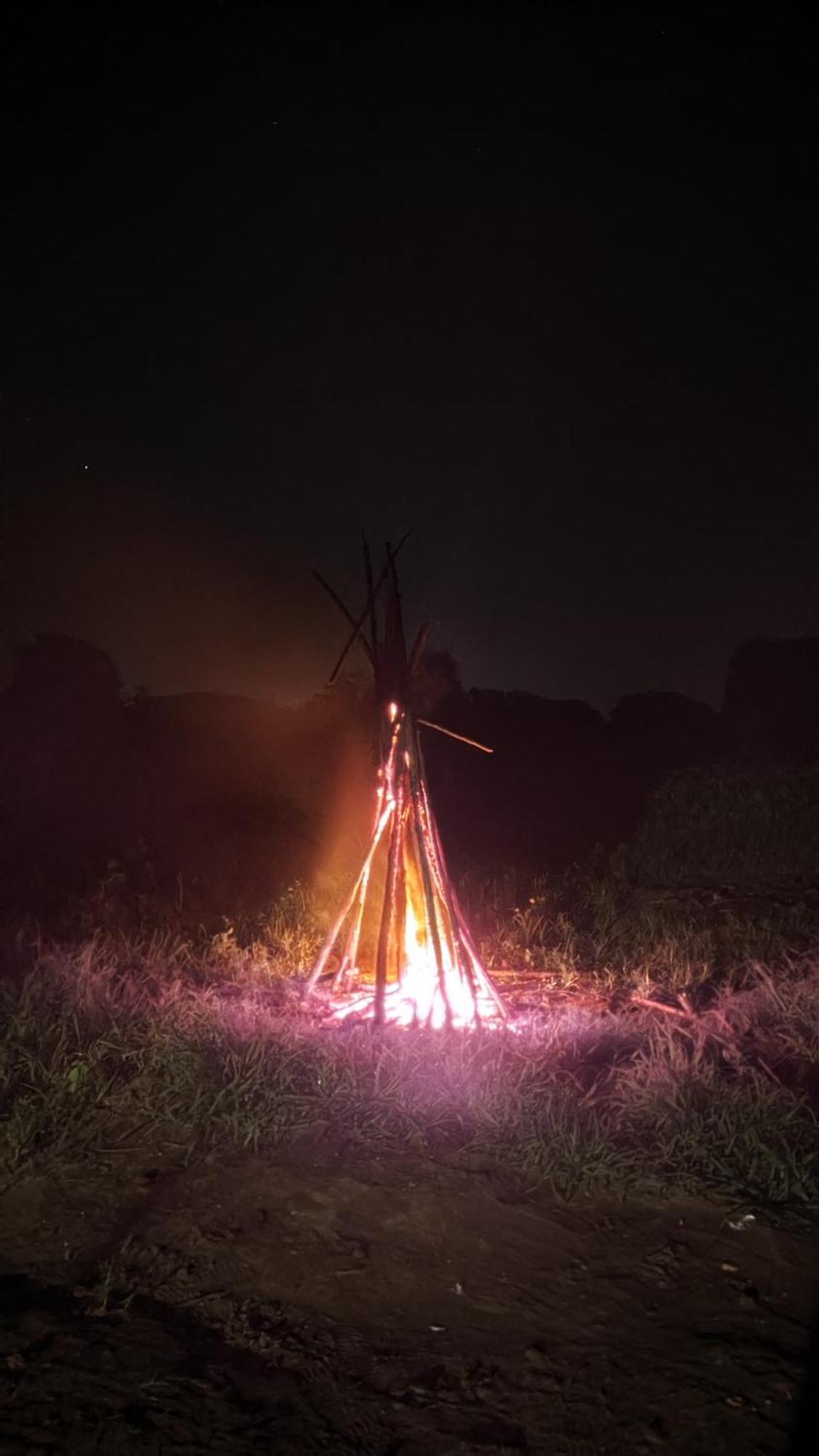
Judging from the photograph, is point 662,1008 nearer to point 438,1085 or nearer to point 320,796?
point 438,1085

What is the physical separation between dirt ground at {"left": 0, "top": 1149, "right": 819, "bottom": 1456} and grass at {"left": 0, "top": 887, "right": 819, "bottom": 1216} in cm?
23

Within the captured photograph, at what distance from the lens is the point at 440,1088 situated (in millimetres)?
4516

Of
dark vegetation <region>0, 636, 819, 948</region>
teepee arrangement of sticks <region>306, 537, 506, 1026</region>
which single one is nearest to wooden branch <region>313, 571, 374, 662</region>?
teepee arrangement of sticks <region>306, 537, 506, 1026</region>

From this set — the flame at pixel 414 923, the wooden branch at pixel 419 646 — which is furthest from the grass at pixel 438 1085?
the wooden branch at pixel 419 646

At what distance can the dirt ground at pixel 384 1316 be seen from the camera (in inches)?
94.0

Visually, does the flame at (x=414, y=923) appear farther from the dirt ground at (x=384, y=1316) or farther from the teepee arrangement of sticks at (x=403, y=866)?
the dirt ground at (x=384, y=1316)

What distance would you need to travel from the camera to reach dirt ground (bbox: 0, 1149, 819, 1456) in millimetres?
2389

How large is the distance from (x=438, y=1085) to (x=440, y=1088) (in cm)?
3

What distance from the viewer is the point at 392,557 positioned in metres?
6.31

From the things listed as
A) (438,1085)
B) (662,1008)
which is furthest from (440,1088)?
(662,1008)

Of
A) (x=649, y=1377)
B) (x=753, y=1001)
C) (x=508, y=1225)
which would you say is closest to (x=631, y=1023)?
(x=753, y=1001)

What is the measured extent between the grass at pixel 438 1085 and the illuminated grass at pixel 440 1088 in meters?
0.01

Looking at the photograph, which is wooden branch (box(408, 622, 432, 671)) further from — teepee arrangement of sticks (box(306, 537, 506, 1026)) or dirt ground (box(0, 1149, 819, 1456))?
dirt ground (box(0, 1149, 819, 1456))

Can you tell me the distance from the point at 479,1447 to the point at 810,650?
70.5 ft
